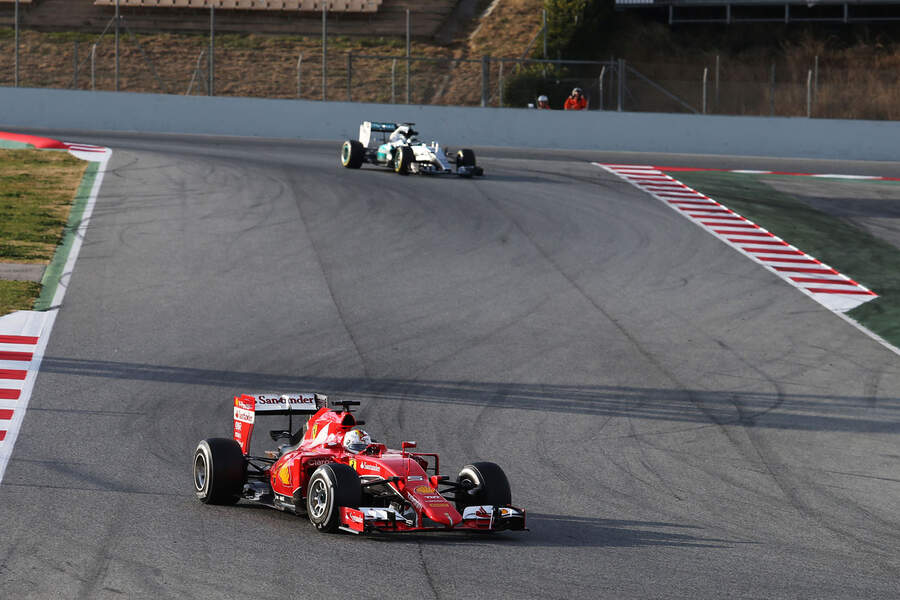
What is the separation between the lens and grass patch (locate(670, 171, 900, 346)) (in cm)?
1997

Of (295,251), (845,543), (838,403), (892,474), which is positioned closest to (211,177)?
(295,251)

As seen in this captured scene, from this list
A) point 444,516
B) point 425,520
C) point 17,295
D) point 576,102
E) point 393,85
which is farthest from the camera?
point 393,85

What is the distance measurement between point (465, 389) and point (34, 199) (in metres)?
13.6

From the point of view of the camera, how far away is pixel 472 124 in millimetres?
36906

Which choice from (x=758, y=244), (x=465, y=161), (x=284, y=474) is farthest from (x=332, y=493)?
(x=465, y=161)

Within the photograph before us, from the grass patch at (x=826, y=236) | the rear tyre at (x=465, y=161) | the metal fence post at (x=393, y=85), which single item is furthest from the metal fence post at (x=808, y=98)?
the rear tyre at (x=465, y=161)

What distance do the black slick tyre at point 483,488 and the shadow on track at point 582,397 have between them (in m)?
4.49

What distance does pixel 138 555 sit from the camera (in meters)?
8.45

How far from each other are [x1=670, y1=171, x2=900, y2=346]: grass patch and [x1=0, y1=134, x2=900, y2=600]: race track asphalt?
123cm

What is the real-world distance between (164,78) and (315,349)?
31.2 meters

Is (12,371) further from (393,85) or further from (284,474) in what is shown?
(393,85)

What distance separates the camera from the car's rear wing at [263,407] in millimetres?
10414

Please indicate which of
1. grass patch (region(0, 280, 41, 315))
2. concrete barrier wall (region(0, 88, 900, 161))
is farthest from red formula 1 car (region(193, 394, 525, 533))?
concrete barrier wall (region(0, 88, 900, 161))

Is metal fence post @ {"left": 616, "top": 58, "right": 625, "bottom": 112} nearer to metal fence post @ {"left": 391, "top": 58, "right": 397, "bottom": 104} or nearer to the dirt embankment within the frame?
the dirt embankment
